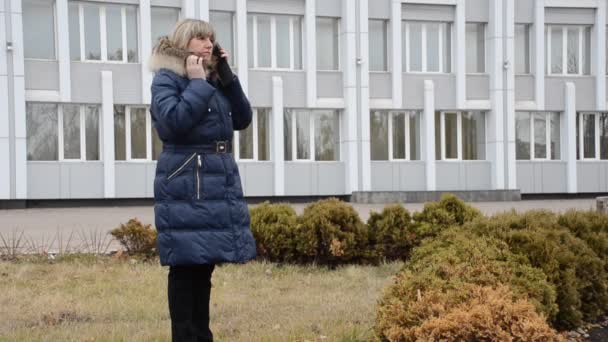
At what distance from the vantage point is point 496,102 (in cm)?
2598

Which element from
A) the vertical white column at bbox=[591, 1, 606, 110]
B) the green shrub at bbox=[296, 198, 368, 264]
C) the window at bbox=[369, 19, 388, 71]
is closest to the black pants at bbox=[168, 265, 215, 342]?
the green shrub at bbox=[296, 198, 368, 264]

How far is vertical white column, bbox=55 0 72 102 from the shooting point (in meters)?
21.7

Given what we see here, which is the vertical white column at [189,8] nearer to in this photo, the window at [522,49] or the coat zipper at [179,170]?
the window at [522,49]

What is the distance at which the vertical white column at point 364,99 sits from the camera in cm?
2458

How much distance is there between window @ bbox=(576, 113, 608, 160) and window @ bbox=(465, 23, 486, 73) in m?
4.12

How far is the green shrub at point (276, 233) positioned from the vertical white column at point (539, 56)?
64.2 feet

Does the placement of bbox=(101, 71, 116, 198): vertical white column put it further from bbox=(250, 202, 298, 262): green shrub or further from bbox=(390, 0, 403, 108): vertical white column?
bbox=(250, 202, 298, 262): green shrub

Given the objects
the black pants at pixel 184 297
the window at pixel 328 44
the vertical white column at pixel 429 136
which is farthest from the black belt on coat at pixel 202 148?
the vertical white column at pixel 429 136

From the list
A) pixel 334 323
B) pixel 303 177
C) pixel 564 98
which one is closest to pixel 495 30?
pixel 564 98

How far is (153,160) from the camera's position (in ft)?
75.4

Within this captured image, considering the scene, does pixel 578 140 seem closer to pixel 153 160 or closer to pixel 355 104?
pixel 355 104

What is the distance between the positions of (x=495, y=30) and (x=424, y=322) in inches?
927

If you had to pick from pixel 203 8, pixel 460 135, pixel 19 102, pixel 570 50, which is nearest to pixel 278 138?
pixel 203 8

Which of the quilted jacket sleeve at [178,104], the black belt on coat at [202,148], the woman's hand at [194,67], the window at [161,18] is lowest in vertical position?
the black belt on coat at [202,148]
